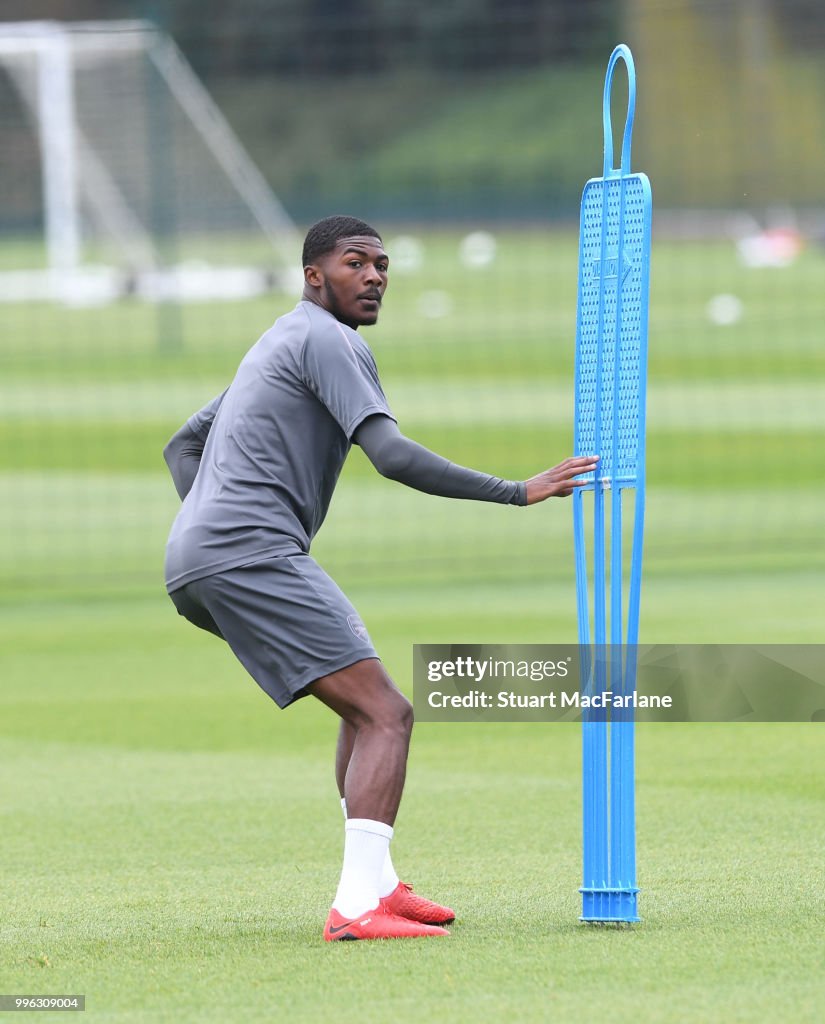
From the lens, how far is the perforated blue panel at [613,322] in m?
6.41

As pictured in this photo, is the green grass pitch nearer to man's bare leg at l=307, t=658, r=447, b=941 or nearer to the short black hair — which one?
man's bare leg at l=307, t=658, r=447, b=941

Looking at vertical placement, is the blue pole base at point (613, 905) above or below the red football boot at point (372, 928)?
above

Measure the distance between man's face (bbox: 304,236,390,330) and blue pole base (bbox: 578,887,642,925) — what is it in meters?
1.90

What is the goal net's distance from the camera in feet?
143

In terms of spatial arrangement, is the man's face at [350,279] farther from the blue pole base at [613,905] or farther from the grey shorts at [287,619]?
the blue pole base at [613,905]

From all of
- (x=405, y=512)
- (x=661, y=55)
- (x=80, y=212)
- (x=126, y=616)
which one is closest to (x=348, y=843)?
(x=126, y=616)

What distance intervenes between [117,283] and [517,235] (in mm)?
13566

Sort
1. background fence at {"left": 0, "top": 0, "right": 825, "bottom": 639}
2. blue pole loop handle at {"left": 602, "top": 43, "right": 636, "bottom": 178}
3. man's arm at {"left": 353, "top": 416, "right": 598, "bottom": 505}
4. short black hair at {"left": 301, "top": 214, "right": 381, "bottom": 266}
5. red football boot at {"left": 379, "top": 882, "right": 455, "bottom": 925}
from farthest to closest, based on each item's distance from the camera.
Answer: background fence at {"left": 0, "top": 0, "right": 825, "bottom": 639}, short black hair at {"left": 301, "top": 214, "right": 381, "bottom": 266}, red football boot at {"left": 379, "top": 882, "right": 455, "bottom": 925}, blue pole loop handle at {"left": 602, "top": 43, "right": 636, "bottom": 178}, man's arm at {"left": 353, "top": 416, "right": 598, "bottom": 505}

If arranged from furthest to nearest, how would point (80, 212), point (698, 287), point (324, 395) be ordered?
1. point (698, 287)
2. point (80, 212)
3. point (324, 395)

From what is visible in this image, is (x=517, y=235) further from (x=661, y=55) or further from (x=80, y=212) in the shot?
(x=80, y=212)

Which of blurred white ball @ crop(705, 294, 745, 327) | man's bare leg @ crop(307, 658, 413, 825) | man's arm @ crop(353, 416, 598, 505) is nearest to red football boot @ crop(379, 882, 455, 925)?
man's bare leg @ crop(307, 658, 413, 825)

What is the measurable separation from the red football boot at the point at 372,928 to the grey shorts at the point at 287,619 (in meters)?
0.68

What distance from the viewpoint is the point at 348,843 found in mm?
6398

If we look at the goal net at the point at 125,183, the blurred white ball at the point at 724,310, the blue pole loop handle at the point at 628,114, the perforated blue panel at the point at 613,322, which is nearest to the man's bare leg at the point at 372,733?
the perforated blue panel at the point at 613,322
